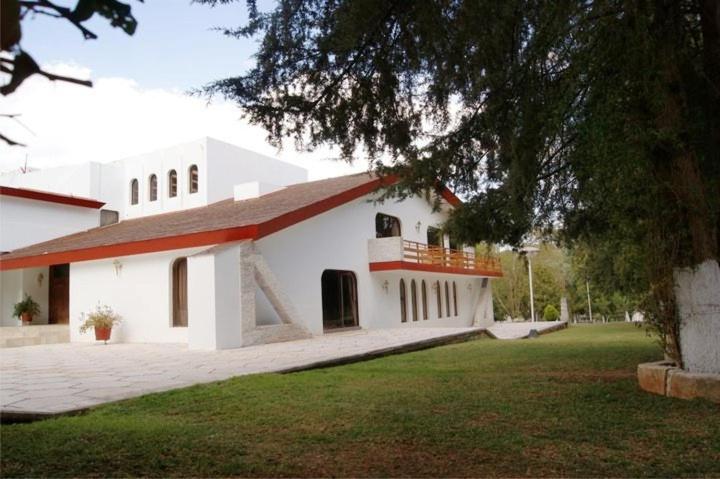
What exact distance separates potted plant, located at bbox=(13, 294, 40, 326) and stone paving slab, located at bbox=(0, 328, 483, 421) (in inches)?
251

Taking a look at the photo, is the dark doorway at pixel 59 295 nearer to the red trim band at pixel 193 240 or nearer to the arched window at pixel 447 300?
the red trim band at pixel 193 240

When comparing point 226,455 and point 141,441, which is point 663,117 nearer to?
point 226,455

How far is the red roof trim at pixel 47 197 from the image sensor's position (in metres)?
20.4

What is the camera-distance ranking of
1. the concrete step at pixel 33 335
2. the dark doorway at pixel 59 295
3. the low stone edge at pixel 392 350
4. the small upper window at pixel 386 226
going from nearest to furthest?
the low stone edge at pixel 392 350 → the concrete step at pixel 33 335 → the dark doorway at pixel 59 295 → the small upper window at pixel 386 226

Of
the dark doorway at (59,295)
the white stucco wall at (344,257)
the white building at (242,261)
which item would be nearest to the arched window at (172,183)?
the white building at (242,261)

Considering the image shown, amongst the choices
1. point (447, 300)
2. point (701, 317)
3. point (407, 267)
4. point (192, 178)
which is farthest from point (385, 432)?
point (192, 178)

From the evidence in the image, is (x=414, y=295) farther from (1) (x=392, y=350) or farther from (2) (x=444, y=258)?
(1) (x=392, y=350)

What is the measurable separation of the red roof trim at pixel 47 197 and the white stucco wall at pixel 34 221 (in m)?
0.15

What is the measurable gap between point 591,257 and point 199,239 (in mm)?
12629

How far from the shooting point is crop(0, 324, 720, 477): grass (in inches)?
142

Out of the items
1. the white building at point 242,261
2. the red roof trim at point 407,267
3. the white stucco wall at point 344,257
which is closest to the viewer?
the white building at point 242,261

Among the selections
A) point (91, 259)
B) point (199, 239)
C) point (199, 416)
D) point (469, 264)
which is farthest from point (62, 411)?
point (469, 264)

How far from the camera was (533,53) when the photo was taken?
6.27 meters

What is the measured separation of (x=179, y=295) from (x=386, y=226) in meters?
9.30
